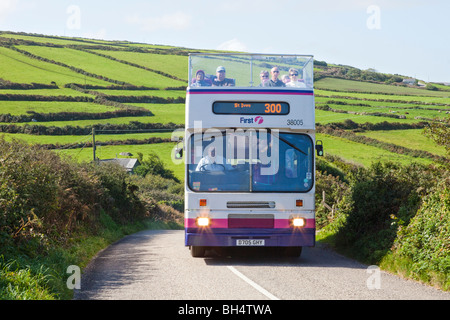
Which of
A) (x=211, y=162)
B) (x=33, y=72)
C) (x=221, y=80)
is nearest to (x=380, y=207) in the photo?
(x=211, y=162)

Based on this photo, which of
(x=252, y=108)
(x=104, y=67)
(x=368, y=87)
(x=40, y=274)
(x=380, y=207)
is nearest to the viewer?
(x=40, y=274)

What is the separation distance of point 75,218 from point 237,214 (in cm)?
597

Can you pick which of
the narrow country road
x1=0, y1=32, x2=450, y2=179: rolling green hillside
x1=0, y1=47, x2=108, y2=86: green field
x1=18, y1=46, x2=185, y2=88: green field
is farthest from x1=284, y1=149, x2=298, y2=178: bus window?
x1=18, y1=46, x2=185, y2=88: green field

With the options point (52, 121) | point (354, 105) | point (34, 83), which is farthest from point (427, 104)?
→ point (34, 83)

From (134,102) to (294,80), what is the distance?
57.8m

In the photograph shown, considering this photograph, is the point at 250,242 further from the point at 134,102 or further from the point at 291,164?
the point at 134,102

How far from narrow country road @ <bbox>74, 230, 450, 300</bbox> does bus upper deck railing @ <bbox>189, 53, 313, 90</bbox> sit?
152 inches

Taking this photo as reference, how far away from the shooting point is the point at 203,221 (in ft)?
38.9

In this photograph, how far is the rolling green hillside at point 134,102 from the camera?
2147 inches

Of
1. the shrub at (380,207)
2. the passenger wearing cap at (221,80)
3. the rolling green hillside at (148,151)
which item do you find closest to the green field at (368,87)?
the rolling green hillside at (148,151)

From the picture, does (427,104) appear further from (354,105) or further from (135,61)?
(135,61)

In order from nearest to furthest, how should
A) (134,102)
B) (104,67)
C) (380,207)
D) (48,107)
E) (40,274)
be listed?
(40,274) < (380,207) < (48,107) < (134,102) < (104,67)

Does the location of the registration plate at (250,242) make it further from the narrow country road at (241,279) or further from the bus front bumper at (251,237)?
the narrow country road at (241,279)

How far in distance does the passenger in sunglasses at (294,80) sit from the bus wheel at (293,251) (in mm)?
3597
